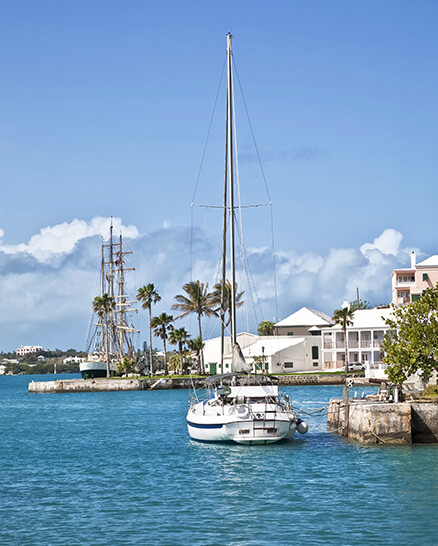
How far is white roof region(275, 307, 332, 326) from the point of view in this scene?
137 metres

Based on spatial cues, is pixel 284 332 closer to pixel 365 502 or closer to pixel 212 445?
pixel 212 445

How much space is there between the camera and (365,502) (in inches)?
974

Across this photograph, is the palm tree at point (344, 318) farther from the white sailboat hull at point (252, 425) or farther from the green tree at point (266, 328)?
the white sailboat hull at point (252, 425)

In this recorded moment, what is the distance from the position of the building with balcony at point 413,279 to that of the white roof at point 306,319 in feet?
120

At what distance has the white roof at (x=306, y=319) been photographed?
13662 cm

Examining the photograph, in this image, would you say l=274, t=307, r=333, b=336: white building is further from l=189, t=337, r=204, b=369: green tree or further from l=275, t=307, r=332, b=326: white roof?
→ l=189, t=337, r=204, b=369: green tree

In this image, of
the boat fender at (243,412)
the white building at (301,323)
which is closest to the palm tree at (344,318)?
the white building at (301,323)

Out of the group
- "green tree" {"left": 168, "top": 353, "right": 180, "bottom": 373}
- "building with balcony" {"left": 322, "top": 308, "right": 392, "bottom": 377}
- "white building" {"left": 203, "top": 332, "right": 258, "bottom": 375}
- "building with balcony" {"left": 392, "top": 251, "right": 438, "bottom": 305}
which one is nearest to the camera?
"building with balcony" {"left": 392, "top": 251, "right": 438, "bottom": 305}

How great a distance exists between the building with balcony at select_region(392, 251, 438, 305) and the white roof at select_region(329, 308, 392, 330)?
40.6ft

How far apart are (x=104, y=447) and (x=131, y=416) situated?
2449cm

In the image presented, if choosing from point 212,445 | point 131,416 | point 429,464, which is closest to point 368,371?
point 131,416

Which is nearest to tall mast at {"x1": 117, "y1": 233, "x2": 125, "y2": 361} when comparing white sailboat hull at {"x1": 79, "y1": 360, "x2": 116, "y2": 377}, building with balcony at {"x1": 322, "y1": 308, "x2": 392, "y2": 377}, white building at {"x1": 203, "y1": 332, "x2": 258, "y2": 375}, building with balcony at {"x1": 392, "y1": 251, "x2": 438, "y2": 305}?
white sailboat hull at {"x1": 79, "y1": 360, "x2": 116, "y2": 377}

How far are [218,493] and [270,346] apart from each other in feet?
314

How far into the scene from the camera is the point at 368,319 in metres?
116
